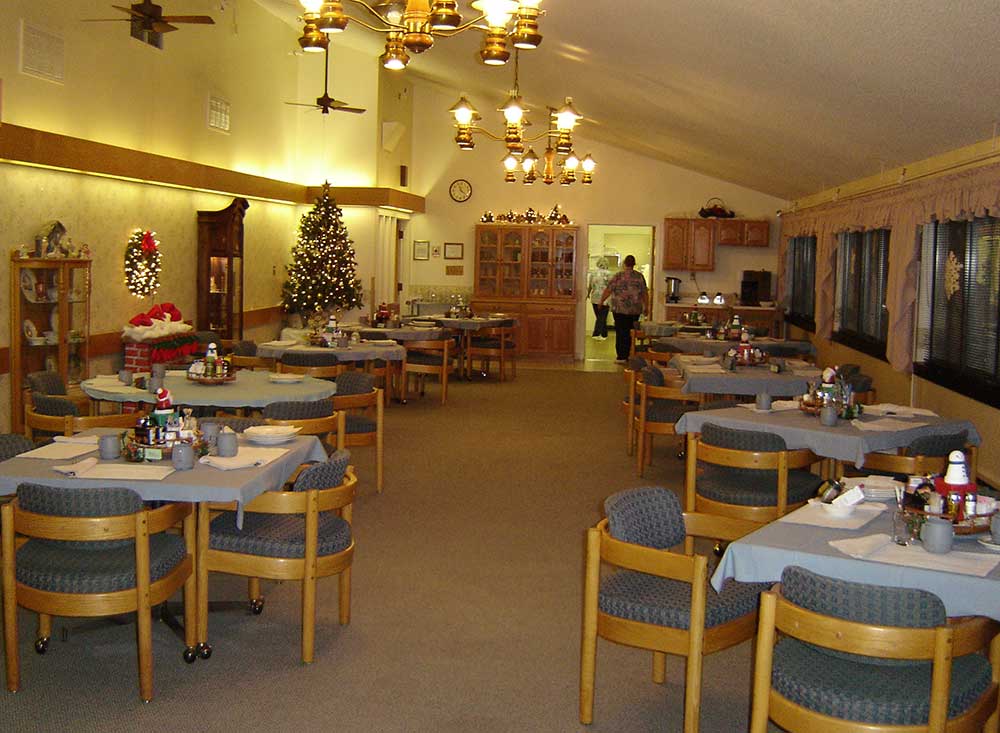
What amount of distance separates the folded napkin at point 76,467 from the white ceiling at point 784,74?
415 cm

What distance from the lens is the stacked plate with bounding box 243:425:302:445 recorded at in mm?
5343

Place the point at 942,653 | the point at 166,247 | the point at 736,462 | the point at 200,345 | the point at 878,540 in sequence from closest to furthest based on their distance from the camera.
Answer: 1. the point at 942,653
2. the point at 878,540
3. the point at 736,462
4. the point at 200,345
5. the point at 166,247

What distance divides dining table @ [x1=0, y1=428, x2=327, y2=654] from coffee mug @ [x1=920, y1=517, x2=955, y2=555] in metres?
2.67

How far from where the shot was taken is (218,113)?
43.5ft

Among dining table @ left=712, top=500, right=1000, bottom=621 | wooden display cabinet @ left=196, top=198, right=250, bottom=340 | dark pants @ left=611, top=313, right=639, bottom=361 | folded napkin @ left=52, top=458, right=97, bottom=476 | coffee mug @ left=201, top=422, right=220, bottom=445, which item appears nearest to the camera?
dining table @ left=712, top=500, right=1000, bottom=621

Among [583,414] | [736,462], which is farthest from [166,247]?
[736,462]

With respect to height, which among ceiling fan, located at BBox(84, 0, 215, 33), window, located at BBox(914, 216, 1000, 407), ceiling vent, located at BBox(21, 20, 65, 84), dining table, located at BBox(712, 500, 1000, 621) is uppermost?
ceiling fan, located at BBox(84, 0, 215, 33)

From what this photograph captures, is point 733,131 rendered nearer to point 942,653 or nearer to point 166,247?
point 166,247

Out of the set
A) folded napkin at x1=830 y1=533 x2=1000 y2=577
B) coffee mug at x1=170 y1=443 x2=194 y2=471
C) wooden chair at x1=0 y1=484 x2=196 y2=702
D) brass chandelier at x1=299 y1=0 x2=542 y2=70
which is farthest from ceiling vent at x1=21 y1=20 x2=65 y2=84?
folded napkin at x1=830 y1=533 x2=1000 y2=577

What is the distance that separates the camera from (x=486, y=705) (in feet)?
A: 14.3

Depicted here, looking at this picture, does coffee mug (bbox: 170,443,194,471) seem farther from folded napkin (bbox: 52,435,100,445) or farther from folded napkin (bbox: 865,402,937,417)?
folded napkin (bbox: 865,402,937,417)

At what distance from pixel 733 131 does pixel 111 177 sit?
634 centimetres

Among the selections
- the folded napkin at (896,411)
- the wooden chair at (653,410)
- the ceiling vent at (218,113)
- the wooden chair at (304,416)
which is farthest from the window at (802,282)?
the wooden chair at (304,416)

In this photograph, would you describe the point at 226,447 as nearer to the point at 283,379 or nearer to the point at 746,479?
the point at 283,379
